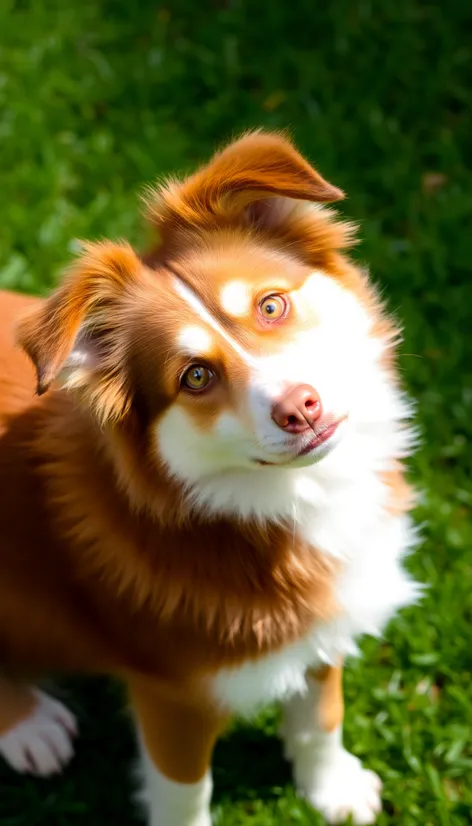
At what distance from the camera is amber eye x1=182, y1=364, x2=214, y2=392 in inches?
87.2

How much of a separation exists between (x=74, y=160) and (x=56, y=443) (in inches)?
98.4

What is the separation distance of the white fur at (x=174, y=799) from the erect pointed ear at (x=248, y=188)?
1.52 meters

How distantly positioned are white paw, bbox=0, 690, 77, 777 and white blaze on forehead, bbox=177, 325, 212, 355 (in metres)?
1.61

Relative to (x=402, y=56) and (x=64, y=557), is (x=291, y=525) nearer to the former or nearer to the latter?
(x=64, y=557)

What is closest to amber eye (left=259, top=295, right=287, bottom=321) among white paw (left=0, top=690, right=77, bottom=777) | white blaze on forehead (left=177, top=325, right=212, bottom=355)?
white blaze on forehead (left=177, top=325, right=212, bottom=355)

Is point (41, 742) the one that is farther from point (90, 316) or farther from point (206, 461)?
point (90, 316)

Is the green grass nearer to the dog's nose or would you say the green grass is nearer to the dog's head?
the dog's head

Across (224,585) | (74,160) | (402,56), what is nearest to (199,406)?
(224,585)

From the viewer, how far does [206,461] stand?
Result: 225 centimetres

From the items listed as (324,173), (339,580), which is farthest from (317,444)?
(324,173)

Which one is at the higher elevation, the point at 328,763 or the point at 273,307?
the point at 273,307

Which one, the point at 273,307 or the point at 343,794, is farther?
the point at 343,794

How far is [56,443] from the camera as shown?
256cm

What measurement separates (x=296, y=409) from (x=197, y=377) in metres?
0.27
